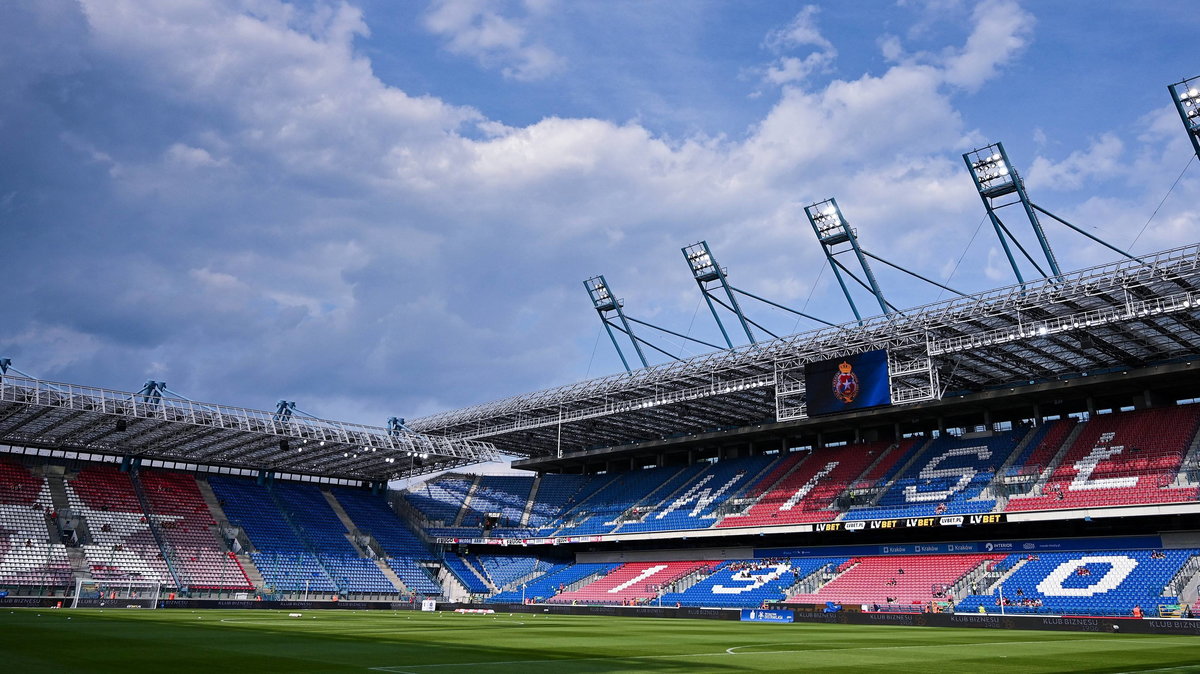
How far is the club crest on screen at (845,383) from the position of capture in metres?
47.2

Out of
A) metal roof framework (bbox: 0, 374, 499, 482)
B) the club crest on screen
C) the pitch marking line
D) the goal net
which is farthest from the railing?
the goal net

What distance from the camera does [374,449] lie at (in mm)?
63406

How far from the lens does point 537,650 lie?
22.2m

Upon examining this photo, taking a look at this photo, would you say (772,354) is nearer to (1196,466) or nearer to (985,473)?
(985,473)

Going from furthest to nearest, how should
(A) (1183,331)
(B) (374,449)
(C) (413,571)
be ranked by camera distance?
(C) (413,571) < (B) (374,449) < (A) (1183,331)

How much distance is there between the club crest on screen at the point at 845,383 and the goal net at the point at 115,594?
134 ft

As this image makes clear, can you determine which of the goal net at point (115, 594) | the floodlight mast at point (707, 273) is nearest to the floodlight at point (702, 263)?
the floodlight mast at point (707, 273)

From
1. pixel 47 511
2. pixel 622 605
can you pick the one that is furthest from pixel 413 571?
pixel 47 511

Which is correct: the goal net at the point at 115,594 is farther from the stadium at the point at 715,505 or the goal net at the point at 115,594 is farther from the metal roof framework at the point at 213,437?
the metal roof framework at the point at 213,437

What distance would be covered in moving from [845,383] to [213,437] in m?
42.3

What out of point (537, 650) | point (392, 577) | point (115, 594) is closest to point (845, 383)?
point (537, 650)

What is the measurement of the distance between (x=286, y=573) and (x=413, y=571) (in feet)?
34.8

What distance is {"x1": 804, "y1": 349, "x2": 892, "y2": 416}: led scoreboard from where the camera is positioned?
151ft

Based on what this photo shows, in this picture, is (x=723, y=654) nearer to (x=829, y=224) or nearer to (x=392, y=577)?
(x=829, y=224)
